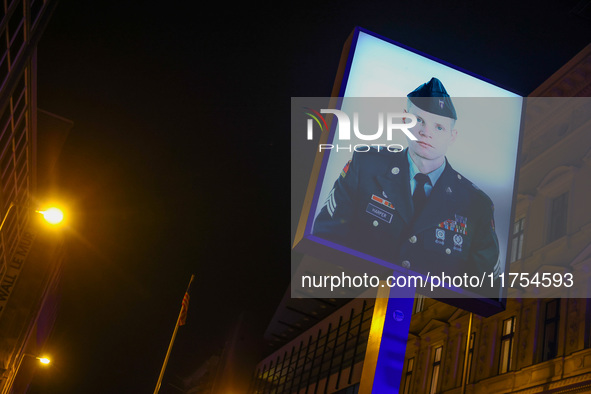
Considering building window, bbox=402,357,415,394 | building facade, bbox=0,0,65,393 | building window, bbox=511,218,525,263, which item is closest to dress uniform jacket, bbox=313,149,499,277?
building facade, bbox=0,0,65,393

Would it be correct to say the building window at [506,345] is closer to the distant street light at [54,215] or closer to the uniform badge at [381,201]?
the distant street light at [54,215]

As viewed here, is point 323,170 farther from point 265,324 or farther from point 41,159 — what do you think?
point 265,324

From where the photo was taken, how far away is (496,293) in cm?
498

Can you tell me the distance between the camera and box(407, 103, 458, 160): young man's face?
5.29m

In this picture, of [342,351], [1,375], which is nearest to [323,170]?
[1,375]

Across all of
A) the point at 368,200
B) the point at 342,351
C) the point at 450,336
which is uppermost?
the point at 342,351

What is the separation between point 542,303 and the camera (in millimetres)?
18641

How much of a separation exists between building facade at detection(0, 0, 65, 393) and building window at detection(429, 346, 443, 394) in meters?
16.4

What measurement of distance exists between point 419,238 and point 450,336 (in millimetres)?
19421

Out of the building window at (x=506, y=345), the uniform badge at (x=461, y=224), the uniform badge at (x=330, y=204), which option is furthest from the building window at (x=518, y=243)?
the uniform badge at (x=330, y=204)

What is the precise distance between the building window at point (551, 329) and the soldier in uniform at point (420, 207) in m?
14.1

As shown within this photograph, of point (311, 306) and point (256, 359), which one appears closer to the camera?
point (311, 306)

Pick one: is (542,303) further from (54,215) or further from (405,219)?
(405,219)

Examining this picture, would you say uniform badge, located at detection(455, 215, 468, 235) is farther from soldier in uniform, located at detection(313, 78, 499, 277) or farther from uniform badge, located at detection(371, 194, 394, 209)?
uniform badge, located at detection(371, 194, 394, 209)
